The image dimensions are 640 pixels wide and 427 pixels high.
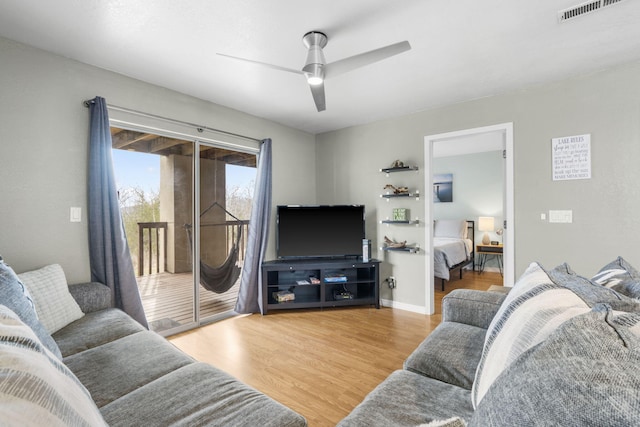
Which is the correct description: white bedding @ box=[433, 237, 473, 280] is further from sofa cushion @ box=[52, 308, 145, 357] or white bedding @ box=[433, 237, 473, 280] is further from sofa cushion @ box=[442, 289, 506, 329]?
sofa cushion @ box=[52, 308, 145, 357]

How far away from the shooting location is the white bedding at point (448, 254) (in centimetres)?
461

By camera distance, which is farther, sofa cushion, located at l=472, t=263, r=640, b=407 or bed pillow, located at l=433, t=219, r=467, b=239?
bed pillow, located at l=433, t=219, r=467, b=239

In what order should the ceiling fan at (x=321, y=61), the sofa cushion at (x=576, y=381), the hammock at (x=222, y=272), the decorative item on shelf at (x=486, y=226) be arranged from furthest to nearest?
the decorative item on shelf at (x=486, y=226) < the hammock at (x=222, y=272) < the ceiling fan at (x=321, y=61) < the sofa cushion at (x=576, y=381)

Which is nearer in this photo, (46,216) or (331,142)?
(46,216)

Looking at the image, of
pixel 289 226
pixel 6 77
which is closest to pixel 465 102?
pixel 289 226

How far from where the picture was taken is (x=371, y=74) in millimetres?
2729

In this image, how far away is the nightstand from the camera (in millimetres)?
5684

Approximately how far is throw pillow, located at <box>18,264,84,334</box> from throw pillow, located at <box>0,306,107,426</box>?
1.61 metres

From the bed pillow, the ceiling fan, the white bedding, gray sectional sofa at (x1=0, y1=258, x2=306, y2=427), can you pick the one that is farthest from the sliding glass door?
the bed pillow

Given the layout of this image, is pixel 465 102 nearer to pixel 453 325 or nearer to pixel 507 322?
pixel 453 325

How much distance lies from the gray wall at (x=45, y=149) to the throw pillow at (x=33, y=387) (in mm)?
2104

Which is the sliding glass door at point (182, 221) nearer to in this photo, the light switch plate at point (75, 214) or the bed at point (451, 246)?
the light switch plate at point (75, 214)

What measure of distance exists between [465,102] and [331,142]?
190cm

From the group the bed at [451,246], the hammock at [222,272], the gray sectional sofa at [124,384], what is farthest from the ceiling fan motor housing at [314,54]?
the bed at [451,246]
